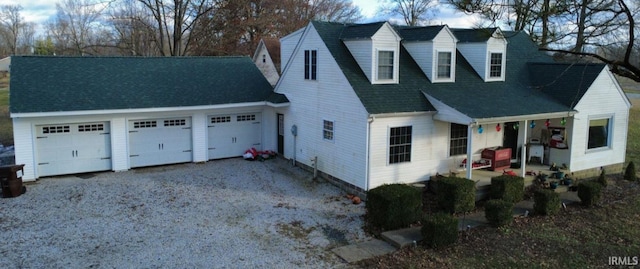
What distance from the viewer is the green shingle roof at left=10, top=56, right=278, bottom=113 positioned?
15.7m

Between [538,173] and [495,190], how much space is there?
3362 mm

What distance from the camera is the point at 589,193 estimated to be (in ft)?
45.0

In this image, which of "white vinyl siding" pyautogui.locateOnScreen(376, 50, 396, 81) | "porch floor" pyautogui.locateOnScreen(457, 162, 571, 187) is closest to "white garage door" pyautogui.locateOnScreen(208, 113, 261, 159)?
"white vinyl siding" pyautogui.locateOnScreen(376, 50, 396, 81)

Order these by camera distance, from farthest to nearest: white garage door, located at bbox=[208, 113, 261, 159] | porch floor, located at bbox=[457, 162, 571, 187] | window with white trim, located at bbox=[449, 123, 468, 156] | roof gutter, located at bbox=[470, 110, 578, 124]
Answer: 1. white garage door, located at bbox=[208, 113, 261, 159]
2. window with white trim, located at bbox=[449, 123, 468, 156]
3. porch floor, located at bbox=[457, 162, 571, 187]
4. roof gutter, located at bbox=[470, 110, 578, 124]

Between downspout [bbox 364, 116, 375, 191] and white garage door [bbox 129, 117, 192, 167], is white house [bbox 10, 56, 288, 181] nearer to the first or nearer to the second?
white garage door [bbox 129, 117, 192, 167]

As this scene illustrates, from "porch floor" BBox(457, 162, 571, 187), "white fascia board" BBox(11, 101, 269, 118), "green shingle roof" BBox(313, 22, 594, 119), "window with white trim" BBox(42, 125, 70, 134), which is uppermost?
"green shingle roof" BBox(313, 22, 594, 119)

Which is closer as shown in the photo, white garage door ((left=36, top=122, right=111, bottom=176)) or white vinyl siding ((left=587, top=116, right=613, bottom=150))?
white garage door ((left=36, top=122, right=111, bottom=176))

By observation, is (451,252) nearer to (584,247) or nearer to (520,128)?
(584,247)

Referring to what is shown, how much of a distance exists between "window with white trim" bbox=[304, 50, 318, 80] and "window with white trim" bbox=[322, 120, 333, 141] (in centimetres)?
176

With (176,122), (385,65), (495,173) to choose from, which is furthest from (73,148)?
(495,173)

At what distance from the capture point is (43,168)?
1570cm

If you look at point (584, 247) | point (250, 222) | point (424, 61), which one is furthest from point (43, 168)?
point (584, 247)

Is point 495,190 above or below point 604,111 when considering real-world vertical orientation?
below

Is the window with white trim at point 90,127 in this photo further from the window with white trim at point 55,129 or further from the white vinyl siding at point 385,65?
the white vinyl siding at point 385,65
